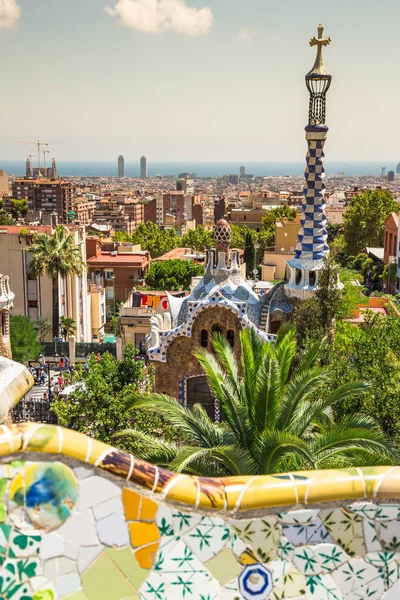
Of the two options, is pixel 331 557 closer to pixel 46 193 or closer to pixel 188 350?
pixel 188 350

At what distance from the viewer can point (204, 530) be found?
292cm

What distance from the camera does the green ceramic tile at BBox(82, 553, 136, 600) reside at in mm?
2854

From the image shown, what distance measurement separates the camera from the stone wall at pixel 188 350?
51.1 feet

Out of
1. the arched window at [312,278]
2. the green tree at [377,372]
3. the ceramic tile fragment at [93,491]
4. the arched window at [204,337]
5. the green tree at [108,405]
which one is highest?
the ceramic tile fragment at [93,491]

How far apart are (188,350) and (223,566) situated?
12849 mm

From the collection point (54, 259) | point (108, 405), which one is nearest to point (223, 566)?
point (108, 405)

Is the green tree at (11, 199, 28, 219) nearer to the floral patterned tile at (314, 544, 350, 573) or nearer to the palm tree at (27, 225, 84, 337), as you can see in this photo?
the palm tree at (27, 225, 84, 337)

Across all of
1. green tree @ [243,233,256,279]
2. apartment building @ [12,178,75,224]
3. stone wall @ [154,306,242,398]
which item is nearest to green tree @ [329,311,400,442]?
stone wall @ [154,306,242,398]

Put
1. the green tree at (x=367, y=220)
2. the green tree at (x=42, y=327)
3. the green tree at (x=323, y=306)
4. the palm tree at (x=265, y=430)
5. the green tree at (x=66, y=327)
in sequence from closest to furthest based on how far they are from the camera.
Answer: the palm tree at (x=265, y=430) → the green tree at (x=323, y=306) → the green tree at (x=66, y=327) → the green tree at (x=42, y=327) → the green tree at (x=367, y=220)

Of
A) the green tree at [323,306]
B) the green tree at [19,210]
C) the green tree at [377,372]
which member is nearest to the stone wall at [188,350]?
the green tree at [323,306]

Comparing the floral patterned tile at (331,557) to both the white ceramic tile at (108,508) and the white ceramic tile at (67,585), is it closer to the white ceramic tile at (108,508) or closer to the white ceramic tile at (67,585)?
the white ceramic tile at (108,508)

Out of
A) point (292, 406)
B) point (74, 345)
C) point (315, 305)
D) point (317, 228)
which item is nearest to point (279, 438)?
point (292, 406)

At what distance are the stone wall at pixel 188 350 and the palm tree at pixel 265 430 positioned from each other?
6.52 meters

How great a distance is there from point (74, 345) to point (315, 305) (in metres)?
14.9
